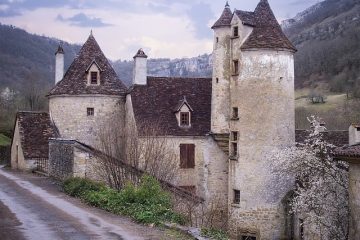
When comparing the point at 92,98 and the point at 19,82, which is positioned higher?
the point at 19,82

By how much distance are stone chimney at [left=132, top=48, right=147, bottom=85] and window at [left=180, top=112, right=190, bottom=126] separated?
364cm

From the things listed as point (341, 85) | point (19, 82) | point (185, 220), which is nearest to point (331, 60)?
point (341, 85)

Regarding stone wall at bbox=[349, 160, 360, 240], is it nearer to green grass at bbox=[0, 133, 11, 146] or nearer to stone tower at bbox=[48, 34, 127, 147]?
stone tower at bbox=[48, 34, 127, 147]

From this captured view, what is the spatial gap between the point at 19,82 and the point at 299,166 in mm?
88519

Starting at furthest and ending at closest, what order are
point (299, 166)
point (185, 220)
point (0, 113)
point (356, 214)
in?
point (0, 113), point (299, 166), point (356, 214), point (185, 220)

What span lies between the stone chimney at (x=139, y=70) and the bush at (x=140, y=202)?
16.2m

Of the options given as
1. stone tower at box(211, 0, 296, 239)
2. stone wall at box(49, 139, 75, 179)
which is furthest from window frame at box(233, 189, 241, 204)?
stone wall at box(49, 139, 75, 179)

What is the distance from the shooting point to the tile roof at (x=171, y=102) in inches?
1346

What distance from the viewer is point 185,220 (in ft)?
53.6

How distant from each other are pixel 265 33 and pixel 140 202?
1642 cm

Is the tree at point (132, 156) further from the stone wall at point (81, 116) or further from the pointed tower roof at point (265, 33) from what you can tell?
the pointed tower roof at point (265, 33)

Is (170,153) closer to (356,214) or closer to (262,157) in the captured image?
(262,157)

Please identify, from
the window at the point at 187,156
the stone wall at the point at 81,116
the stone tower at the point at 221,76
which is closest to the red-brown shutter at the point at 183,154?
the window at the point at 187,156

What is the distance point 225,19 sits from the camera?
33219mm
